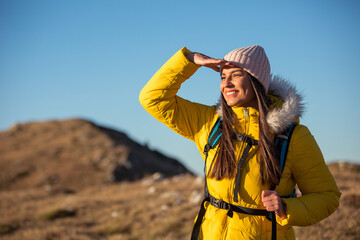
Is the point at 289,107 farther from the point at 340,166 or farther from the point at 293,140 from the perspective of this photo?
the point at 340,166

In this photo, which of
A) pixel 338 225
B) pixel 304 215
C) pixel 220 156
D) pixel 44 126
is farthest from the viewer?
pixel 44 126

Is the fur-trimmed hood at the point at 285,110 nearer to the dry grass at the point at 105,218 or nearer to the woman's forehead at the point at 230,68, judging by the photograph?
the woman's forehead at the point at 230,68

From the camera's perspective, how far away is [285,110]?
2631 mm

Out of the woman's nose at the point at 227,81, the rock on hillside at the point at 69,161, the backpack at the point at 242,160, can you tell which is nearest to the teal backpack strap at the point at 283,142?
the backpack at the point at 242,160

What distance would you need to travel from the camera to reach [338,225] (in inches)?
225

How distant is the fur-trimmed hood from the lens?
8.51 feet

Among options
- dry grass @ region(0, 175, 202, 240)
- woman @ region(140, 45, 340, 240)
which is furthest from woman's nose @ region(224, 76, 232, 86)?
dry grass @ region(0, 175, 202, 240)

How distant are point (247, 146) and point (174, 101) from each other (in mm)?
737

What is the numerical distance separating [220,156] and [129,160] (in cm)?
2167

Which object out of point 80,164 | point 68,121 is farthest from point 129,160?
point 68,121

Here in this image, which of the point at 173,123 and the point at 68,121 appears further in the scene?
the point at 68,121

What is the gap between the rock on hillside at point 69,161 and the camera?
21.8m

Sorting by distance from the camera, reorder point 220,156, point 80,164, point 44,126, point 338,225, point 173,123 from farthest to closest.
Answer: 1. point 44,126
2. point 80,164
3. point 338,225
4. point 173,123
5. point 220,156

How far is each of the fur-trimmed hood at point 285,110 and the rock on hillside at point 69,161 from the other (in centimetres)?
1783
